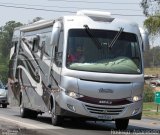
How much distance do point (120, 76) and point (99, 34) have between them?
1.58m

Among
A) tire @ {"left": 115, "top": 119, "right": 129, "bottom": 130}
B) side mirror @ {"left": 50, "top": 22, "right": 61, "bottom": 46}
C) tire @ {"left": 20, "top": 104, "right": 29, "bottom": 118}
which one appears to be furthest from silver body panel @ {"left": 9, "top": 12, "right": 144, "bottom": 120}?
tire @ {"left": 20, "top": 104, "right": 29, "bottom": 118}

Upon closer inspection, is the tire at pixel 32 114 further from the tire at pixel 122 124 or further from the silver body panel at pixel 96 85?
the tire at pixel 122 124

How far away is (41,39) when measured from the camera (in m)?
21.1

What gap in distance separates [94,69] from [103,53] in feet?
2.34

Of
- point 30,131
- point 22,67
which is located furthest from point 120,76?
point 22,67

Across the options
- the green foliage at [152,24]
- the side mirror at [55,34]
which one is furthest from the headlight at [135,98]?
the green foliage at [152,24]

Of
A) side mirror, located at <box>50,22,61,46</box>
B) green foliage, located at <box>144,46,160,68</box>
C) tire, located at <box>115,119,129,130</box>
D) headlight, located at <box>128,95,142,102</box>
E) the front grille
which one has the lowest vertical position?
green foliage, located at <box>144,46,160,68</box>

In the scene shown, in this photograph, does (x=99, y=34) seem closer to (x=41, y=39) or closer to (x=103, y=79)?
(x=103, y=79)

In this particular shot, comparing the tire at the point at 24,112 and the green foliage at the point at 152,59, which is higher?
the tire at the point at 24,112

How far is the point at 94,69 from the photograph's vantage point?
58.1 feet

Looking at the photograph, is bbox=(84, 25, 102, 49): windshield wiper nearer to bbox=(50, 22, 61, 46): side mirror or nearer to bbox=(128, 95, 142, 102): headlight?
bbox=(50, 22, 61, 46): side mirror

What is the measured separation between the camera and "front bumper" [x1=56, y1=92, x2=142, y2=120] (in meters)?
17.5

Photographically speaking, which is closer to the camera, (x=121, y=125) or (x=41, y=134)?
(x=41, y=134)

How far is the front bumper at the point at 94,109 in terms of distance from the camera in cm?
1747
